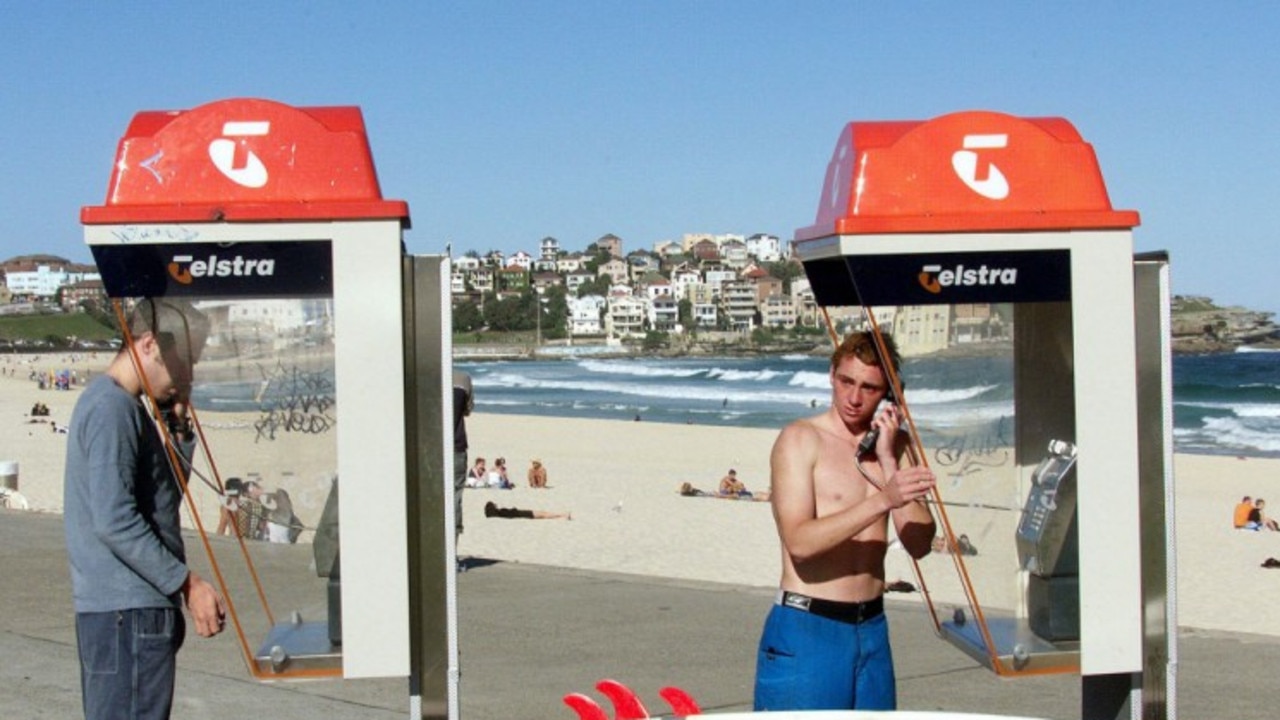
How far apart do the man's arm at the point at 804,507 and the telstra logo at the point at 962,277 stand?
505 mm

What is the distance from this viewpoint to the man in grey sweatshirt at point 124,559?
3826 mm

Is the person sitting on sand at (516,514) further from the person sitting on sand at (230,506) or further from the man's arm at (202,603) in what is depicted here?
the man's arm at (202,603)

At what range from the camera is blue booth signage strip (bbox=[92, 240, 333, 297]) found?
154 inches

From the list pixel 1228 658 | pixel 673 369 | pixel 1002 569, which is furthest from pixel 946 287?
pixel 673 369

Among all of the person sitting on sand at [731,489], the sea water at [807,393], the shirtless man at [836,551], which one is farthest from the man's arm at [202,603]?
the person sitting on sand at [731,489]

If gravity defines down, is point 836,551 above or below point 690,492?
above

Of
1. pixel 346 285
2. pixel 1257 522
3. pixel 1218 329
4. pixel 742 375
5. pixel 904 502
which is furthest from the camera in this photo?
pixel 1218 329

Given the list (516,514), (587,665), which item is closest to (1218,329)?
(516,514)

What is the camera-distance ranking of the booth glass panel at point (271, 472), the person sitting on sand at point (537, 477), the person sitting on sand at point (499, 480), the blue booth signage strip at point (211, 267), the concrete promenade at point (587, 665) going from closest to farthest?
Answer: 1. the blue booth signage strip at point (211, 267)
2. the booth glass panel at point (271, 472)
3. the concrete promenade at point (587, 665)
4. the person sitting on sand at point (499, 480)
5. the person sitting on sand at point (537, 477)

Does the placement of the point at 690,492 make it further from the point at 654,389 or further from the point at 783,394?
the point at 654,389

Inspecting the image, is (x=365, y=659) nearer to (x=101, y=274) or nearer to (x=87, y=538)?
(x=87, y=538)

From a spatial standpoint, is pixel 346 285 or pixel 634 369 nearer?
pixel 346 285

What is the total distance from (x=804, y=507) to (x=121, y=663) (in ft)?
5.91

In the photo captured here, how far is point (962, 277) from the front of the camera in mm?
4082
